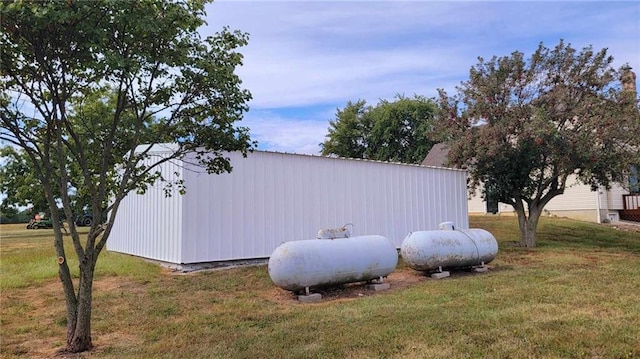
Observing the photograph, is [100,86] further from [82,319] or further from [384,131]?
[384,131]

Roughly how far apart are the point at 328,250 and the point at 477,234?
451 centimetres

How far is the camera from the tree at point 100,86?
14.7 ft

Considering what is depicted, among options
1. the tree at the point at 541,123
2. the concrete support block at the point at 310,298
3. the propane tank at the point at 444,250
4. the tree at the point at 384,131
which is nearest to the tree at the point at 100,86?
the concrete support block at the point at 310,298

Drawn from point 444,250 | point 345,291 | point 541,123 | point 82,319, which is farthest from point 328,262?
Result: point 541,123

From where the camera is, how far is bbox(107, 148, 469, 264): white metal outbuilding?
11.0 m

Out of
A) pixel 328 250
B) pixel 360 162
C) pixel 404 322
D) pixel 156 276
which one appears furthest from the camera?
pixel 360 162

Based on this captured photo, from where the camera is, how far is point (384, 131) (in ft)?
129

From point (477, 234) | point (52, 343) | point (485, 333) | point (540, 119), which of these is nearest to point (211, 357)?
A: point (52, 343)

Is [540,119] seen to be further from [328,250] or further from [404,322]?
[404,322]

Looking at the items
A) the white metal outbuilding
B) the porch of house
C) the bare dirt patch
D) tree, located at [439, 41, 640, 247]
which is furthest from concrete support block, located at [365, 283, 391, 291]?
the porch of house

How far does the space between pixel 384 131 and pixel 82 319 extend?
3574cm

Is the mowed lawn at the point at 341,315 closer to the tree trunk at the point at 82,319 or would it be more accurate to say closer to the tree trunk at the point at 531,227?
the tree trunk at the point at 82,319

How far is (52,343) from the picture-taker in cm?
566

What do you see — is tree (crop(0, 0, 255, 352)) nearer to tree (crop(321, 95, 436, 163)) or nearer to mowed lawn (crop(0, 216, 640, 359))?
mowed lawn (crop(0, 216, 640, 359))
